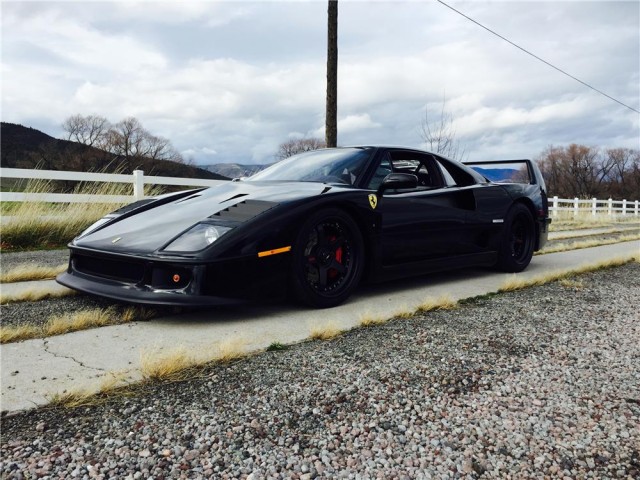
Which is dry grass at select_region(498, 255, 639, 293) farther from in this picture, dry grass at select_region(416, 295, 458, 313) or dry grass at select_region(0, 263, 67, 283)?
dry grass at select_region(0, 263, 67, 283)

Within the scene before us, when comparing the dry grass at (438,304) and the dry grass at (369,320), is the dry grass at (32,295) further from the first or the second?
the dry grass at (438,304)

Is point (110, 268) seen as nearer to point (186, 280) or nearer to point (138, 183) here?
point (186, 280)

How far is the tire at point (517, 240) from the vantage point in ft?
16.2

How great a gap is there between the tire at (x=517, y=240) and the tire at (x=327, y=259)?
2.08m

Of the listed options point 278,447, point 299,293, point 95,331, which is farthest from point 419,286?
point 278,447

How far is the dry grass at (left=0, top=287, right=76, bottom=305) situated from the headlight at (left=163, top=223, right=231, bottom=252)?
1234mm

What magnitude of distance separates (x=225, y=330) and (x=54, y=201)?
6033 millimetres

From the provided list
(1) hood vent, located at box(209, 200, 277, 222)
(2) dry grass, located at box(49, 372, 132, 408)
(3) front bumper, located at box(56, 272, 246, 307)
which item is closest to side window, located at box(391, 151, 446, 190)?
(1) hood vent, located at box(209, 200, 277, 222)

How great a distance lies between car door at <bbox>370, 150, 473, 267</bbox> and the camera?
3676mm

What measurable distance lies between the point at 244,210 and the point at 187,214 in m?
0.42

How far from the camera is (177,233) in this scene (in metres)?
2.96

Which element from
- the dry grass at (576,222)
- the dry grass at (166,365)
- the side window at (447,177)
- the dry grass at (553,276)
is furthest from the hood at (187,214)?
the dry grass at (576,222)

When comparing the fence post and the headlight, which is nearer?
the headlight

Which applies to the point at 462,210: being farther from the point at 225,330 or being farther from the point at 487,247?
the point at 225,330
